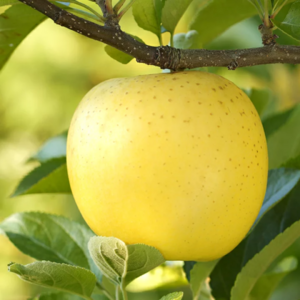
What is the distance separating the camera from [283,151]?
57 centimetres

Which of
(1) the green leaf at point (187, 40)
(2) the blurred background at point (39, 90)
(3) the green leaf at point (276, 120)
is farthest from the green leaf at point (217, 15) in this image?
(2) the blurred background at point (39, 90)

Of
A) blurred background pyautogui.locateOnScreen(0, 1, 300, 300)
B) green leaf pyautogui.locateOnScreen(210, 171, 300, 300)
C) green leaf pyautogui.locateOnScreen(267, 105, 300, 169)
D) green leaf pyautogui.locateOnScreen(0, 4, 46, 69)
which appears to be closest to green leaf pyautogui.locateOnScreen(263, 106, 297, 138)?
green leaf pyautogui.locateOnScreen(267, 105, 300, 169)

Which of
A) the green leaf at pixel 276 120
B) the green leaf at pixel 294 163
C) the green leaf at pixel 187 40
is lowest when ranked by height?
the green leaf at pixel 294 163

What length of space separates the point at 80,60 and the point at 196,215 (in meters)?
1.21

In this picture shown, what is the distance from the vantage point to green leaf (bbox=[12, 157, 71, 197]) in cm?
46

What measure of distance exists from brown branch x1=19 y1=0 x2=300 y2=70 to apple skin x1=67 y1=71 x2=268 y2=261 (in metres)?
0.01

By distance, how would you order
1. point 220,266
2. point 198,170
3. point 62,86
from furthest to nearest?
point 62,86 → point 220,266 → point 198,170

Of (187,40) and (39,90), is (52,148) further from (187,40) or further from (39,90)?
(39,90)

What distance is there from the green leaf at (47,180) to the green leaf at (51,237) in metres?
0.03

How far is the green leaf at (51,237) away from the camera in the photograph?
0.46m

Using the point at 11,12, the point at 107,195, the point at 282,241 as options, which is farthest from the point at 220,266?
Result: the point at 11,12

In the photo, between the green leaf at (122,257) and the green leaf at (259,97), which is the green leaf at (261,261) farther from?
the green leaf at (259,97)

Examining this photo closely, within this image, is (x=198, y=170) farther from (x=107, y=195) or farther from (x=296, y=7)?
(x=296, y=7)

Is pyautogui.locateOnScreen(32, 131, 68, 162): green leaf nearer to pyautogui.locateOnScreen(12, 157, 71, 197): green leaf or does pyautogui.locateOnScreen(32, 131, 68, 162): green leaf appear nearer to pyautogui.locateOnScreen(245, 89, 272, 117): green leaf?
pyautogui.locateOnScreen(12, 157, 71, 197): green leaf
